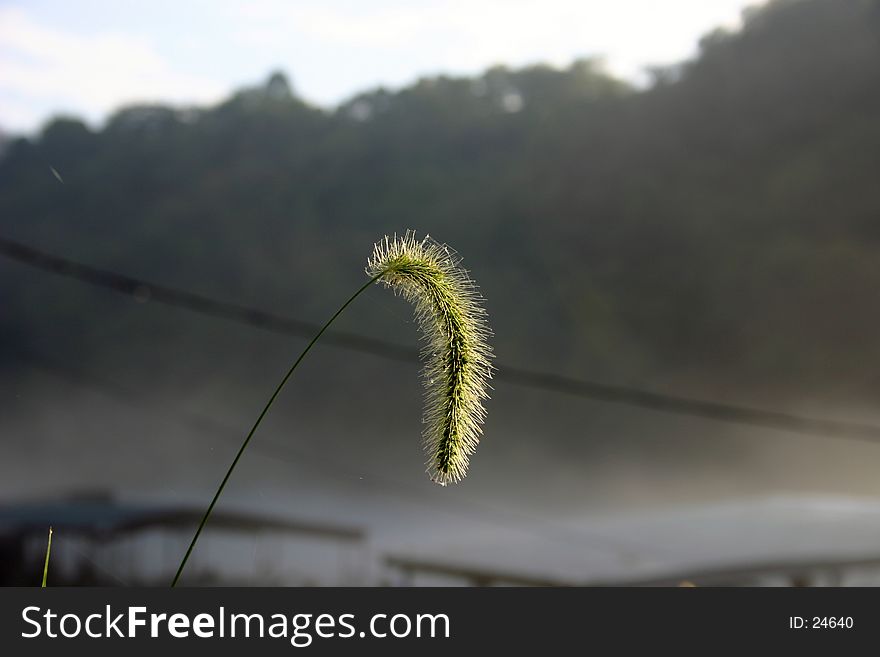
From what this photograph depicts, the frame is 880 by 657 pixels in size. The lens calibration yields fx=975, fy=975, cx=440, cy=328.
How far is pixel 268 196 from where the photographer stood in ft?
144

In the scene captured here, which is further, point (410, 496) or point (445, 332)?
point (410, 496)

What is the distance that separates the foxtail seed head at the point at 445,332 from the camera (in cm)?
184

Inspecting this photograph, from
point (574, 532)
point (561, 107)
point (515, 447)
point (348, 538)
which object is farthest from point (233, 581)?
point (561, 107)

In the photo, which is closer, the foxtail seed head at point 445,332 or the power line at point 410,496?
the foxtail seed head at point 445,332

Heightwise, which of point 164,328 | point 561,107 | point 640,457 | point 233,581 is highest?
point 561,107

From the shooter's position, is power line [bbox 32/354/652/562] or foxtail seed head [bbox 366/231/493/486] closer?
foxtail seed head [bbox 366/231/493/486]

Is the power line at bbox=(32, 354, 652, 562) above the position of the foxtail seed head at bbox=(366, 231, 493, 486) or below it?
above

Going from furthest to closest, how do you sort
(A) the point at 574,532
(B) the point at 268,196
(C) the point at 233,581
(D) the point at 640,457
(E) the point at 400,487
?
(B) the point at 268,196 < (D) the point at 640,457 < (A) the point at 574,532 < (E) the point at 400,487 < (C) the point at 233,581

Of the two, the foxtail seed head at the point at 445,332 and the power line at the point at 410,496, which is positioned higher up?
the power line at the point at 410,496

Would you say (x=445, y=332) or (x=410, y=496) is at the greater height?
(x=410, y=496)

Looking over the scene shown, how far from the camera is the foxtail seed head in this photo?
1.84m

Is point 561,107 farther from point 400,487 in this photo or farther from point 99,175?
point 99,175

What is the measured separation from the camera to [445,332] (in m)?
1.95

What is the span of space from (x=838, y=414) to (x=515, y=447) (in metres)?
13.0
